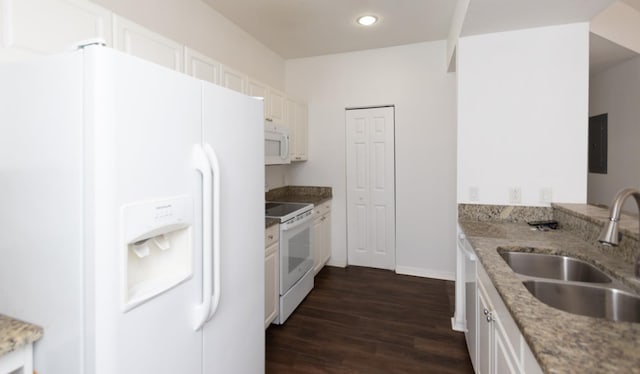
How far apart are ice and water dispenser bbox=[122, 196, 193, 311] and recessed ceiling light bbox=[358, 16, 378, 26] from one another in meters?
2.62

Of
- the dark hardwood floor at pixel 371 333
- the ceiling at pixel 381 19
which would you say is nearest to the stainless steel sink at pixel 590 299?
the dark hardwood floor at pixel 371 333

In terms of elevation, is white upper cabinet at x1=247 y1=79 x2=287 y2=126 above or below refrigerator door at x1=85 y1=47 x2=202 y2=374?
above

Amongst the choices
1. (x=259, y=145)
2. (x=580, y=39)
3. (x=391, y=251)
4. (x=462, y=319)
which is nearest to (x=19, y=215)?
(x=259, y=145)

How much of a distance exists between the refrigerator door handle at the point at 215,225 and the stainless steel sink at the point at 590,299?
1.27 meters

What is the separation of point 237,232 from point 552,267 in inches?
65.2

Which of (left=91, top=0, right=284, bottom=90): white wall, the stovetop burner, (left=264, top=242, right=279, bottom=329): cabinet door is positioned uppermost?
(left=91, top=0, right=284, bottom=90): white wall

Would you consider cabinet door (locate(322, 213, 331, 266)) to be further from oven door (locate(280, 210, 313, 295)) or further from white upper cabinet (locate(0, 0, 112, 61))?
white upper cabinet (locate(0, 0, 112, 61))

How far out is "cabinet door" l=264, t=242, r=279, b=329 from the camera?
233 centimetres

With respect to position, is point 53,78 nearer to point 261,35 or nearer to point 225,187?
point 225,187

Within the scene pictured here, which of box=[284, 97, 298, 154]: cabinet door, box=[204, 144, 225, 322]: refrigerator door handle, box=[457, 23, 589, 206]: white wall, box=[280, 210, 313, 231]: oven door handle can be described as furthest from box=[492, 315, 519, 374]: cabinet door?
box=[284, 97, 298, 154]: cabinet door

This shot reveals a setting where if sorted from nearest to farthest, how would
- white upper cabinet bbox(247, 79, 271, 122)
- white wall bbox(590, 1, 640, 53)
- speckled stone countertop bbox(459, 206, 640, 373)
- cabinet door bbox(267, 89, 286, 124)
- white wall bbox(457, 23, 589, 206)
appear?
speckled stone countertop bbox(459, 206, 640, 373), white wall bbox(457, 23, 589, 206), white wall bbox(590, 1, 640, 53), white upper cabinet bbox(247, 79, 271, 122), cabinet door bbox(267, 89, 286, 124)

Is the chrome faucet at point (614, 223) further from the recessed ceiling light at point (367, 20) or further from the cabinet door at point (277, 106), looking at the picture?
the cabinet door at point (277, 106)

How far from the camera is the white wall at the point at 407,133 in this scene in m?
3.54

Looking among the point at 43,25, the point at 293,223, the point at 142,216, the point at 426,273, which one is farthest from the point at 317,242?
the point at 43,25
